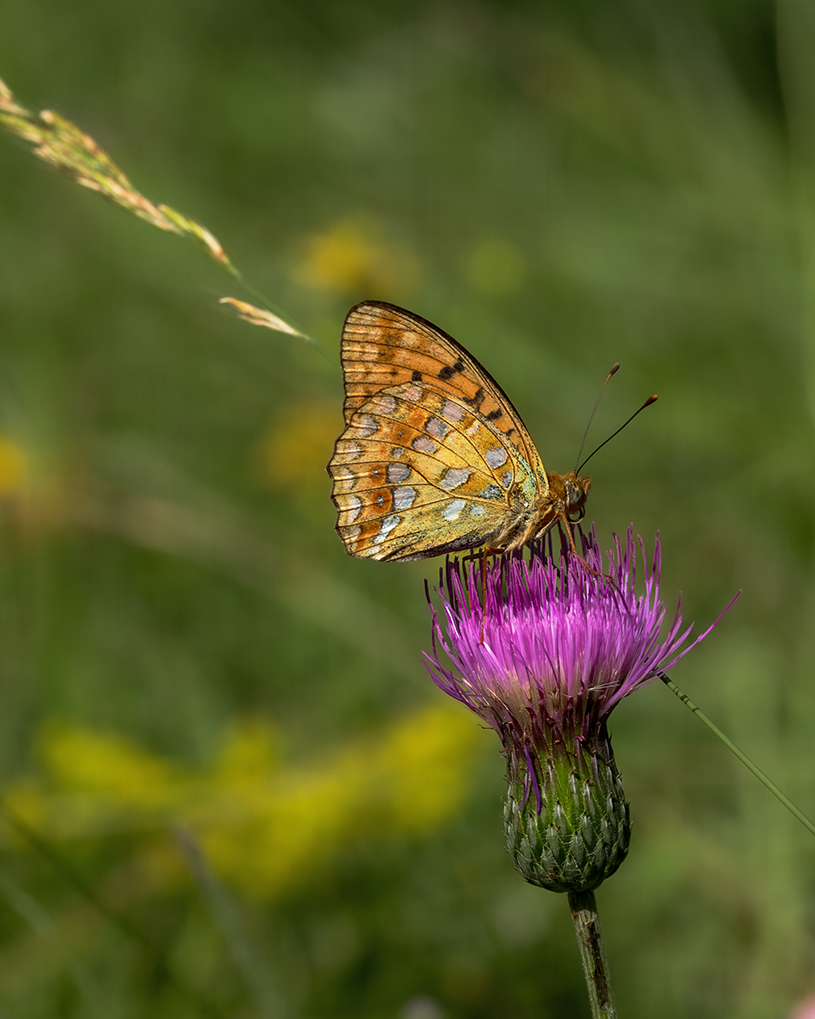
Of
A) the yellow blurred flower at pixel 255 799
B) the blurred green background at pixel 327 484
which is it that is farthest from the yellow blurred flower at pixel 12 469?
the yellow blurred flower at pixel 255 799

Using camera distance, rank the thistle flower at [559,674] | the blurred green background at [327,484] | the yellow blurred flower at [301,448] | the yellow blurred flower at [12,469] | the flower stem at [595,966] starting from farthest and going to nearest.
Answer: the yellow blurred flower at [301,448]
the yellow blurred flower at [12,469]
the blurred green background at [327,484]
the thistle flower at [559,674]
the flower stem at [595,966]

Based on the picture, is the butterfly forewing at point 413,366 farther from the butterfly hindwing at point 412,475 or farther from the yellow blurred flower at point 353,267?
the yellow blurred flower at point 353,267

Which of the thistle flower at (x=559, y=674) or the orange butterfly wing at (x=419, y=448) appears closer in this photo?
the thistle flower at (x=559, y=674)

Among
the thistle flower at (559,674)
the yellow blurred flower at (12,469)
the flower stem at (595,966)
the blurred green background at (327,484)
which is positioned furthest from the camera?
the yellow blurred flower at (12,469)

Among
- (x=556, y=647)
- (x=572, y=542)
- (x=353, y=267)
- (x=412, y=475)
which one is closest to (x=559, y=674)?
(x=556, y=647)

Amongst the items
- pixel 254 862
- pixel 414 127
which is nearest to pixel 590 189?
pixel 414 127

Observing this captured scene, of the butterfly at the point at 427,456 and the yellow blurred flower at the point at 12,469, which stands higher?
→ the yellow blurred flower at the point at 12,469
